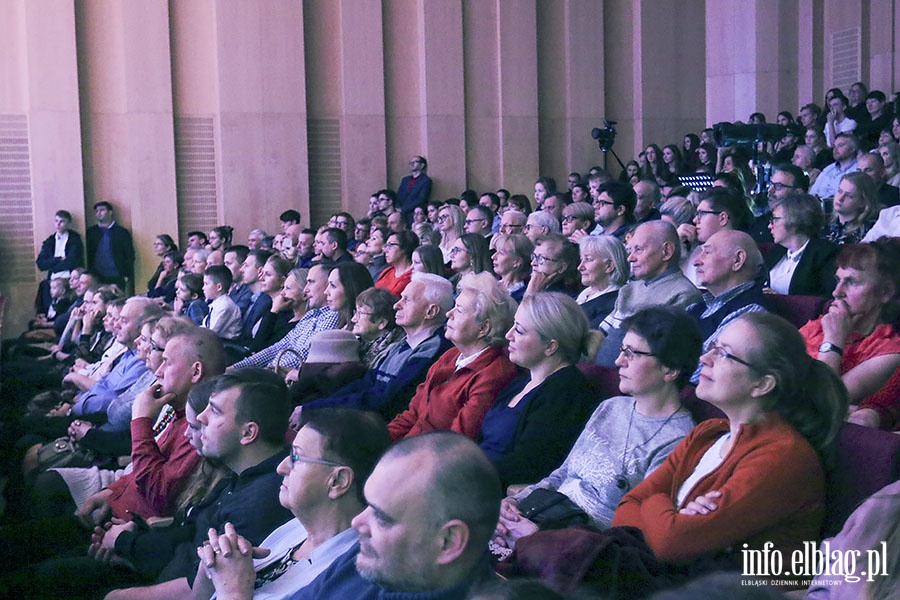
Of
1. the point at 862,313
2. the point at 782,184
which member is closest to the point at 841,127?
the point at 782,184

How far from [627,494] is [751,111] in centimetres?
1075

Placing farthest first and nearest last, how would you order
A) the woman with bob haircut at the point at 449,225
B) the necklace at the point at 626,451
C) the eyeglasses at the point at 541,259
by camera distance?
the woman with bob haircut at the point at 449,225, the eyeglasses at the point at 541,259, the necklace at the point at 626,451

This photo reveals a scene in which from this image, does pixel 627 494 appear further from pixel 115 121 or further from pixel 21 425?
pixel 115 121

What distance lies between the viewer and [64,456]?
4504 millimetres

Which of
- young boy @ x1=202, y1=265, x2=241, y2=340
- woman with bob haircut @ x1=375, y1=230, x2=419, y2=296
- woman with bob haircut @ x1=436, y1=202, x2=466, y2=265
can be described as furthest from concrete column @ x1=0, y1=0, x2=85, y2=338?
woman with bob haircut @ x1=375, y1=230, x2=419, y2=296

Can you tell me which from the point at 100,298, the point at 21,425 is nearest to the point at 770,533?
the point at 21,425

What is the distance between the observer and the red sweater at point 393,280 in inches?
240

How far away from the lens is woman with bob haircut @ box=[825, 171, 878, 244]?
5.32 meters

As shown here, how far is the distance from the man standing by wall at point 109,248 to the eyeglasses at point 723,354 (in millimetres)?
9230

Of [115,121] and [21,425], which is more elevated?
[115,121]

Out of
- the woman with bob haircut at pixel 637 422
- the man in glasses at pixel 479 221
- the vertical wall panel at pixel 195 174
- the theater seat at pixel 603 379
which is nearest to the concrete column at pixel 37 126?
the vertical wall panel at pixel 195 174

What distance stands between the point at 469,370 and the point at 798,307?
4.04ft

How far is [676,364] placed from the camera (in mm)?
2879

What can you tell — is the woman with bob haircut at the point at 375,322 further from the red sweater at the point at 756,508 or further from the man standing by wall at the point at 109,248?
the man standing by wall at the point at 109,248
